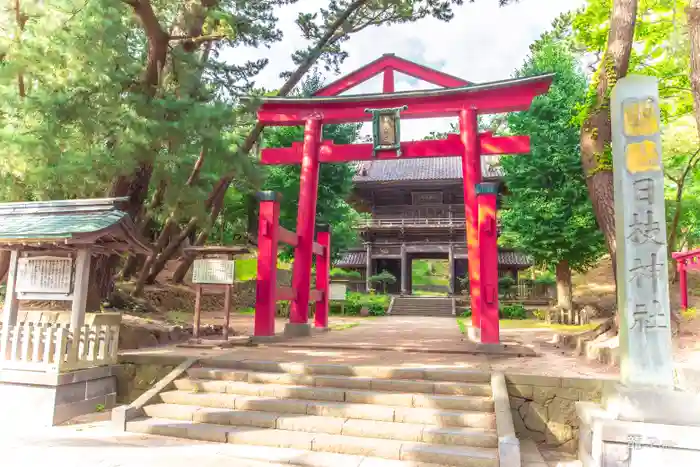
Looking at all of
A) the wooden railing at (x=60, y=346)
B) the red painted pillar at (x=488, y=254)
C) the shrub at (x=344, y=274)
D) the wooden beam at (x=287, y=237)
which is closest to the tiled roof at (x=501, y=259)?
the shrub at (x=344, y=274)

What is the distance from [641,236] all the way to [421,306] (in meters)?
18.4

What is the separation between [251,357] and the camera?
22.1 feet

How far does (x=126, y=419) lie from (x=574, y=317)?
15.3 metres

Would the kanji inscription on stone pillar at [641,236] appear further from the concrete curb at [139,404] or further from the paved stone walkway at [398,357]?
the concrete curb at [139,404]

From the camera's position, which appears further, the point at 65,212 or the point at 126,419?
the point at 65,212

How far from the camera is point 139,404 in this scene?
544cm

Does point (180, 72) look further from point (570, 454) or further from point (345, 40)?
point (570, 454)

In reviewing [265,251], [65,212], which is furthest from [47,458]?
[265,251]

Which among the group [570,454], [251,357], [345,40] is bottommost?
[570,454]

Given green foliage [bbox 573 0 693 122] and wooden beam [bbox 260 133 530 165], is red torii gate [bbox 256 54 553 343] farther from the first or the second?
green foliage [bbox 573 0 693 122]

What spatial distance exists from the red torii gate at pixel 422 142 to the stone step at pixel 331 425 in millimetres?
3419

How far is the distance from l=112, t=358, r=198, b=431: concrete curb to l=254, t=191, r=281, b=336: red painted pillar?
252cm

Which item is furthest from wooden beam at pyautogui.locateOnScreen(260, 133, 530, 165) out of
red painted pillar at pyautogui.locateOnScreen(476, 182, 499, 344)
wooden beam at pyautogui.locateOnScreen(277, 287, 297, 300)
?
wooden beam at pyautogui.locateOnScreen(277, 287, 297, 300)

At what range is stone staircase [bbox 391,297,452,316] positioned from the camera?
2133cm
